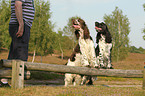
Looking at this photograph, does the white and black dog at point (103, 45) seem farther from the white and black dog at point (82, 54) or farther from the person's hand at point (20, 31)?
the person's hand at point (20, 31)

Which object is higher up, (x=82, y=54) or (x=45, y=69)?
(x=82, y=54)

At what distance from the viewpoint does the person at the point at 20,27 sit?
4867mm

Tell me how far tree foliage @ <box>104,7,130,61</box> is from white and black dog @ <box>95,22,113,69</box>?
86.0 feet

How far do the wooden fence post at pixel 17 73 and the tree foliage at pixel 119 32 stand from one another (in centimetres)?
2900

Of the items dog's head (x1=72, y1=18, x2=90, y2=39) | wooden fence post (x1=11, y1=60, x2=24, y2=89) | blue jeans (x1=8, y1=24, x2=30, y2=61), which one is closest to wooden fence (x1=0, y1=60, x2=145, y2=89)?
wooden fence post (x1=11, y1=60, x2=24, y2=89)

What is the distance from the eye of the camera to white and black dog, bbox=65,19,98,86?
6.18m

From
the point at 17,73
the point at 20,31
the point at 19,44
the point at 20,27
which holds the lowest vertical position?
the point at 17,73

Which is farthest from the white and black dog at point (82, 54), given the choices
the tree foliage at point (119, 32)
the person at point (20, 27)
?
the tree foliage at point (119, 32)

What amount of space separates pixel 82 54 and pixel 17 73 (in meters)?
2.17

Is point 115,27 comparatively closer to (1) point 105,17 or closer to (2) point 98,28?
(1) point 105,17

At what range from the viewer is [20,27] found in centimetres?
483

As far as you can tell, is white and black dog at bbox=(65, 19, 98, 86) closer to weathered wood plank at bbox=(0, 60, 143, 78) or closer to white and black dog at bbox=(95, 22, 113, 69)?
weathered wood plank at bbox=(0, 60, 143, 78)

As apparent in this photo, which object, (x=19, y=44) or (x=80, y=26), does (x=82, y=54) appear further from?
(x=19, y=44)

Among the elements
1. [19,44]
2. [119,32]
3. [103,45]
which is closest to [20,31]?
[19,44]
